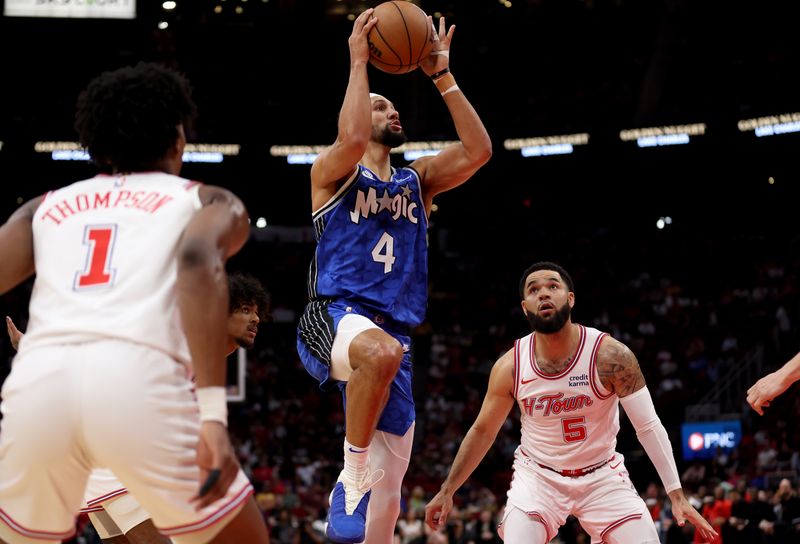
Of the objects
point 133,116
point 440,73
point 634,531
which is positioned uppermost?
point 440,73

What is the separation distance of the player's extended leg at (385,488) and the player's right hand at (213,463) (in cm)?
279

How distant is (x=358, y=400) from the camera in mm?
5281

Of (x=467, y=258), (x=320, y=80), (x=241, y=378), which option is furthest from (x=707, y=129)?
(x=241, y=378)

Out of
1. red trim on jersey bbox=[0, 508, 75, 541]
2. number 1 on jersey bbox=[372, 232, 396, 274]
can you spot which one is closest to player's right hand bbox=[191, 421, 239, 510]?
red trim on jersey bbox=[0, 508, 75, 541]

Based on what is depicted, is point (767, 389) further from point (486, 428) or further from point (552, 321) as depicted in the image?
point (486, 428)

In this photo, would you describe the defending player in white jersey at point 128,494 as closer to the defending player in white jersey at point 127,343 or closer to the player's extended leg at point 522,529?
the defending player in white jersey at point 127,343

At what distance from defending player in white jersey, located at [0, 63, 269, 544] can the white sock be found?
196 cm

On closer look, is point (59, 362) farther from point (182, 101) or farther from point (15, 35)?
point (15, 35)

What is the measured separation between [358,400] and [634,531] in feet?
7.14

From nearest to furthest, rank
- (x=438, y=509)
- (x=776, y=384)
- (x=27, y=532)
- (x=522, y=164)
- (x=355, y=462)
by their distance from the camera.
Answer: (x=27, y=532) → (x=776, y=384) → (x=355, y=462) → (x=438, y=509) → (x=522, y=164)

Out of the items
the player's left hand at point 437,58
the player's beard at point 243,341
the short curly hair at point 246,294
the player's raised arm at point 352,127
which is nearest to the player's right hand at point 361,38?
A: the player's raised arm at point 352,127

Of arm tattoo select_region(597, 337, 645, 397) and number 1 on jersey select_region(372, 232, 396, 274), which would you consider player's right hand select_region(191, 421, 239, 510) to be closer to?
number 1 on jersey select_region(372, 232, 396, 274)

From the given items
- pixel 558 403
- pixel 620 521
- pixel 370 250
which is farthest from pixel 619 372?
pixel 370 250

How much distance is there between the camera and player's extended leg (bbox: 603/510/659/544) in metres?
6.23
